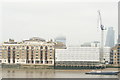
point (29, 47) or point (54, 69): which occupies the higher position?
point (29, 47)

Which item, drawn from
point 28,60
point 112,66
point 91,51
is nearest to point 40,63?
point 28,60

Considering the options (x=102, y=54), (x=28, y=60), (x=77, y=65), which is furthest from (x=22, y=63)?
(x=102, y=54)

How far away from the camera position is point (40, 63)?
1877 centimetres

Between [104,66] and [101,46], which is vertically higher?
[101,46]

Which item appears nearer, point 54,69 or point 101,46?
point 54,69

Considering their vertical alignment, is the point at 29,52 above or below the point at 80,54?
above

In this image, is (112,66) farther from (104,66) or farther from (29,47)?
(29,47)

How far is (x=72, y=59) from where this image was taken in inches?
762

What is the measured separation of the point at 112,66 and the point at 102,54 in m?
1.19

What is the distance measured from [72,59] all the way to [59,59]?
0.90 m

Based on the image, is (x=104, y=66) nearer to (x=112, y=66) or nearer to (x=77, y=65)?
(x=112, y=66)

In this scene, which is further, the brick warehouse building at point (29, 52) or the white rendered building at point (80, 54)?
the white rendered building at point (80, 54)

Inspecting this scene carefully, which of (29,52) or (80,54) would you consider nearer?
(29,52)

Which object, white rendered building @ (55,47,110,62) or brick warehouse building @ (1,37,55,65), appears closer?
brick warehouse building @ (1,37,55,65)
